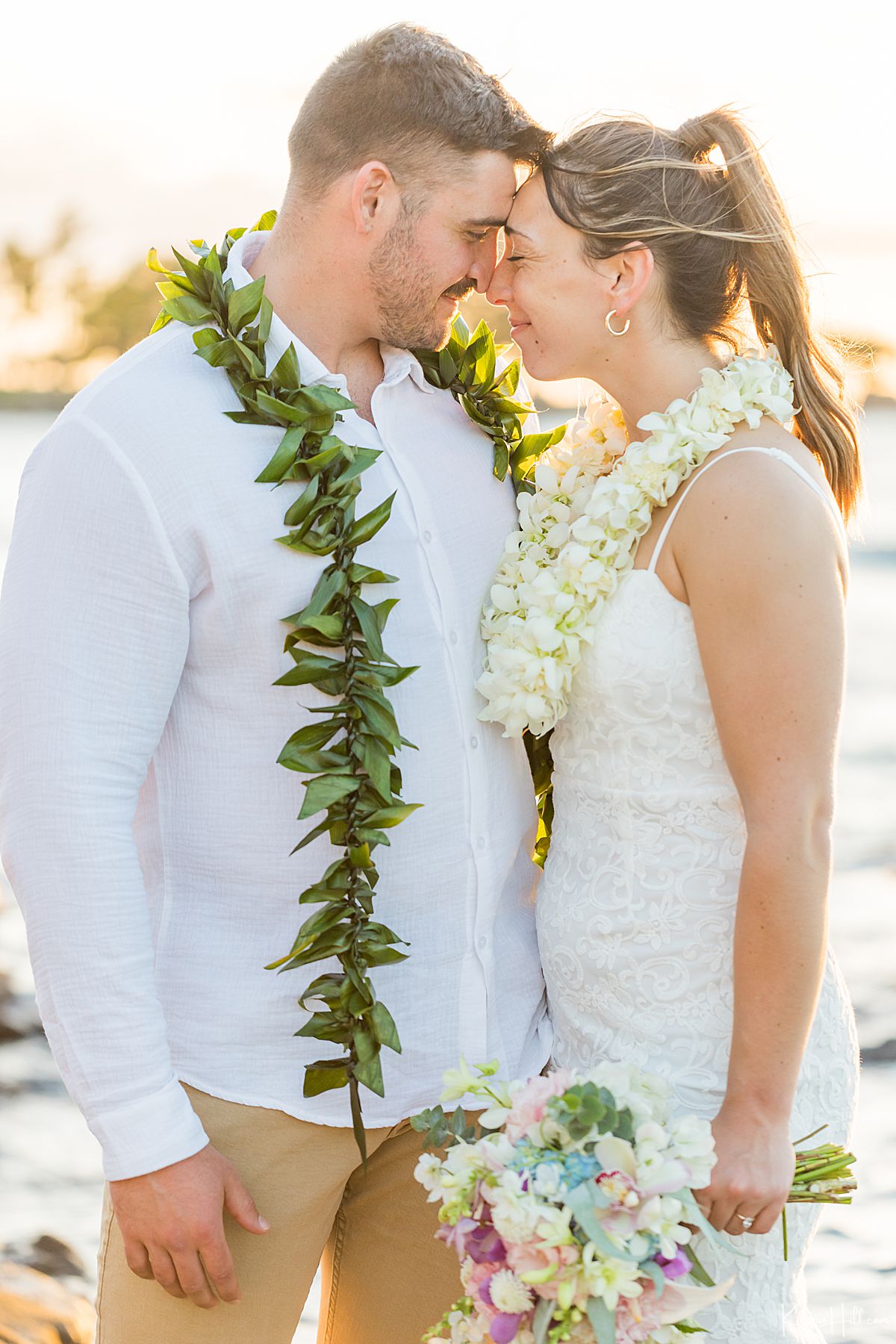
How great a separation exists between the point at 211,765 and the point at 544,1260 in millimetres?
902

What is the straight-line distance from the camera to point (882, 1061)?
6641 millimetres

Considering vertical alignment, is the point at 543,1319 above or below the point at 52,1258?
above

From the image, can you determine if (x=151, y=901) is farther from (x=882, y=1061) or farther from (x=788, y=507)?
(x=882, y=1061)

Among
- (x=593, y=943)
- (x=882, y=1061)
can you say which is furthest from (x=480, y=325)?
(x=882, y=1061)

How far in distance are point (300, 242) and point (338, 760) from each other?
3.13 ft

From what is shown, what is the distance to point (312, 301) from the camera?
234 cm

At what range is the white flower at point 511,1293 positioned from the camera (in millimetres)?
1723

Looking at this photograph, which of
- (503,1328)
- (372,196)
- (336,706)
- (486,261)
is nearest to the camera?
(503,1328)

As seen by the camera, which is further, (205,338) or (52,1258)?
(52,1258)

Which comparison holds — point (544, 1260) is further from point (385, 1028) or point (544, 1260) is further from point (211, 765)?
point (211, 765)

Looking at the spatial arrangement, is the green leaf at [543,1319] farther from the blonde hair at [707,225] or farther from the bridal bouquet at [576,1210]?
the blonde hair at [707,225]

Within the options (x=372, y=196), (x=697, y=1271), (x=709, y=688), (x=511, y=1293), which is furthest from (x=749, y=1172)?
(x=372, y=196)

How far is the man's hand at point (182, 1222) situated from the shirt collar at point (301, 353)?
50.5 inches

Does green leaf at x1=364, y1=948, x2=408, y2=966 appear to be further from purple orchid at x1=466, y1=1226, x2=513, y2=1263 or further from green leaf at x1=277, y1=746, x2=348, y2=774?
purple orchid at x1=466, y1=1226, x2=513, y2=1263
